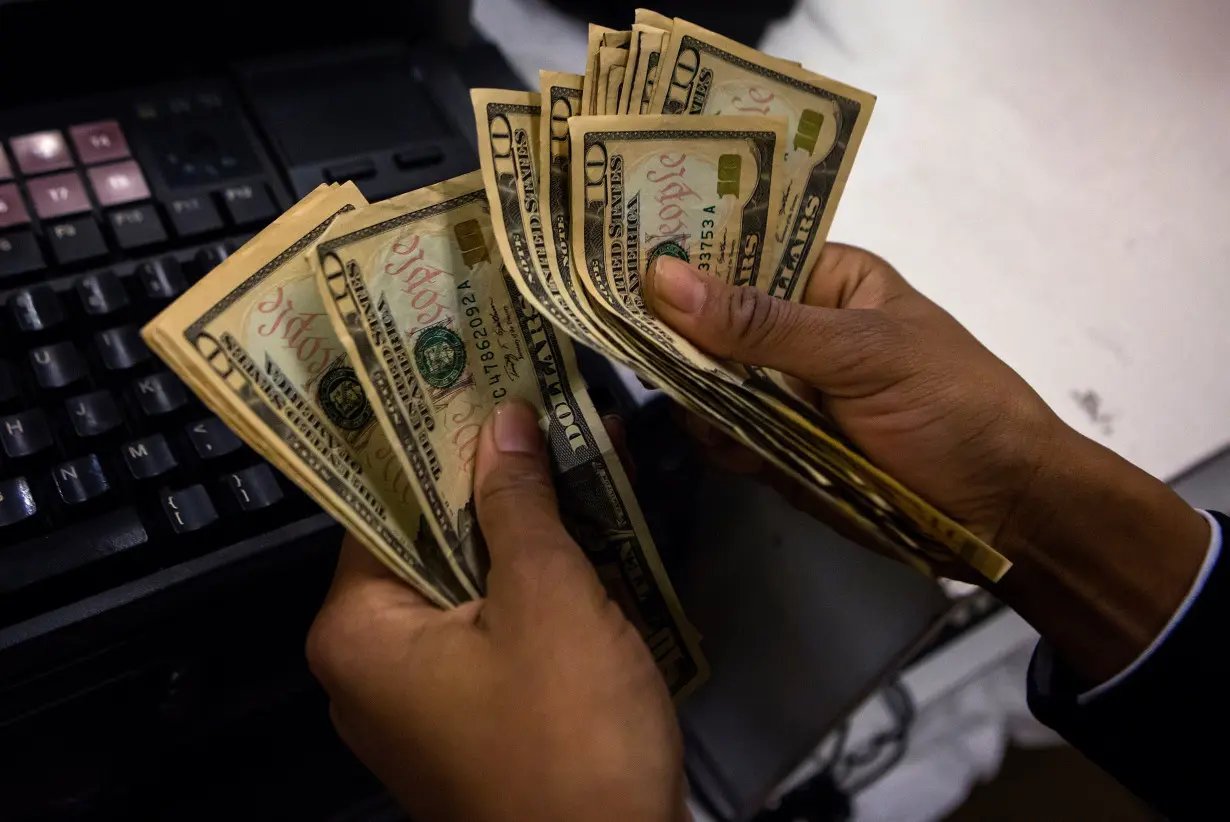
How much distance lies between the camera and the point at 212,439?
44 cm

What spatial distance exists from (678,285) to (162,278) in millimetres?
299

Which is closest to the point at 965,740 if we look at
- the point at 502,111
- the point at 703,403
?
the point at 703,403

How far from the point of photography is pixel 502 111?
0.41 m

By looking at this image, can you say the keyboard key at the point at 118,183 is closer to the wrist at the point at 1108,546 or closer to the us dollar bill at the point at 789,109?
Answer: the us dollar bill at the point at 789,109

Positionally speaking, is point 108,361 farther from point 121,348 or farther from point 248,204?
point 248,204

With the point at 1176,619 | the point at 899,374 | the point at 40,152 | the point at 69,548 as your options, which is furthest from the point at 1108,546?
the point at 40,152

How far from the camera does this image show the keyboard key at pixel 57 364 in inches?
17.3

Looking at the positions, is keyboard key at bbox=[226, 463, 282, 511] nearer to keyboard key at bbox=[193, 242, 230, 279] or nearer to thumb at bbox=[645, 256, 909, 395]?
keyboard key at bbox=[193, 242, 230, 279]

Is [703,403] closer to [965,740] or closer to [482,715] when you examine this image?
[482,715]

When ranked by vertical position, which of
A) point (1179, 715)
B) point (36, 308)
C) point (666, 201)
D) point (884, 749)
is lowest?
point (884, 749)

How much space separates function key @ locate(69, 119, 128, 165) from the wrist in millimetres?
605

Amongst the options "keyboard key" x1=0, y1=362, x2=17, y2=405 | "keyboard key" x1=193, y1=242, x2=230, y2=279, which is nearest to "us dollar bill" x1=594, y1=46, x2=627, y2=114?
"keyboard key" x1=193, y1=242, x2=230, y2=279

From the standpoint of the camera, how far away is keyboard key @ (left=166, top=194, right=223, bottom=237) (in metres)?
0.49

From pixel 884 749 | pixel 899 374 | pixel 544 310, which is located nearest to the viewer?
pixel 544 310
